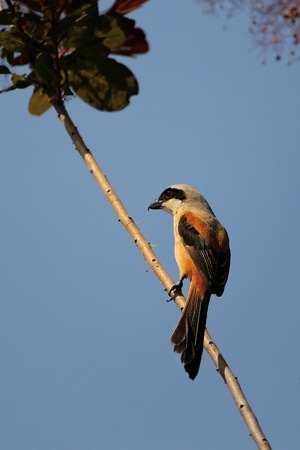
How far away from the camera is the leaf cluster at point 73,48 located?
283 cm

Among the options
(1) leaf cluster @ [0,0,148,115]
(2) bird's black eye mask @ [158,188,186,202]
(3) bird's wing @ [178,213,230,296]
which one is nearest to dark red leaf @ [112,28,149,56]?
(1) leaf cluster @ [0,0,148,115]

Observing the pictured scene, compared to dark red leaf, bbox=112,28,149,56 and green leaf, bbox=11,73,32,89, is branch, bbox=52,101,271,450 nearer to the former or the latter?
green leaf, bbox=11,73,32,89

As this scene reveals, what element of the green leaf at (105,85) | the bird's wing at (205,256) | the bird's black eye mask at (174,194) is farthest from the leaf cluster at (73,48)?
the bird's black eye mask at (174,194)

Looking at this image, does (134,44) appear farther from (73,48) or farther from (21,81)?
(21,81)

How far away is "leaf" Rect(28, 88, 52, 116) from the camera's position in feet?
10.4

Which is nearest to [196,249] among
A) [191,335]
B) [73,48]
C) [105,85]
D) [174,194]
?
[174,194]

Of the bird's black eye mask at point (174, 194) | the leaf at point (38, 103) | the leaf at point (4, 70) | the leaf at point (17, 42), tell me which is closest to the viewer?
the leaf at point (17, 42)

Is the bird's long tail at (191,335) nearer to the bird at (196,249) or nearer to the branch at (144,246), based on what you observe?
the bird at (196,249)

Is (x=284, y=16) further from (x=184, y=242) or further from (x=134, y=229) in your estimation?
(x=134, y=229)

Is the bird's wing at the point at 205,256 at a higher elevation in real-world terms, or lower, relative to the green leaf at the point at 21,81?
lower

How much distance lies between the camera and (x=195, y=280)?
13.6ft

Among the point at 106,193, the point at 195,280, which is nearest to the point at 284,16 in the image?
the point at 195,280

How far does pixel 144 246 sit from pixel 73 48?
0.89m

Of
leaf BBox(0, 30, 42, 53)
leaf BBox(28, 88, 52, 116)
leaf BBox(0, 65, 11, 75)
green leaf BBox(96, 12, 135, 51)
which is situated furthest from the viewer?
leaf BBox(28, 88, 52, 116)
